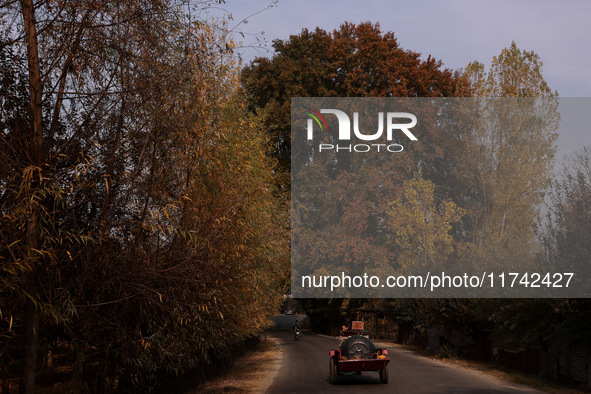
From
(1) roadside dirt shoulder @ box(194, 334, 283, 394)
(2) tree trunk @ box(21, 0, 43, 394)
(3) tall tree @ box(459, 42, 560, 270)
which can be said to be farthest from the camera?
(3) tall tree @ box(459, 42, 560, 270)

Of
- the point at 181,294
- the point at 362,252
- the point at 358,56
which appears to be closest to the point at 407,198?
the point at 362,252

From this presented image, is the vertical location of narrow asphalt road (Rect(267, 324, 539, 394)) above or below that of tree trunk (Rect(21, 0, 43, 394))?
below

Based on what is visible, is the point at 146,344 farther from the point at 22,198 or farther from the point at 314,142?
the point at 314,142

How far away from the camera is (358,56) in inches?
1513

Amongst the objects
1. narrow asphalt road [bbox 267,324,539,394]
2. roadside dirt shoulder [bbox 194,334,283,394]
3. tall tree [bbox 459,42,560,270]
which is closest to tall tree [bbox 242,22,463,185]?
tall tree [bbox 459,42,560,270]

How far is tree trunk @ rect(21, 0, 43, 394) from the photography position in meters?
6.86

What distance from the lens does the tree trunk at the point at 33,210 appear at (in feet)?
22.5

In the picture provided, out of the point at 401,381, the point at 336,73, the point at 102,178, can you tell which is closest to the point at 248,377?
the point at 401,381

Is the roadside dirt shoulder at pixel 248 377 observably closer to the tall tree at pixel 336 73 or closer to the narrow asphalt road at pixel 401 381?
the narrow asphalt road at pixel 401 381

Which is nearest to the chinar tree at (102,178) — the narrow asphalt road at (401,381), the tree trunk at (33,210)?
the tree trunk at (33,210)

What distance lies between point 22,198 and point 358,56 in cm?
3377

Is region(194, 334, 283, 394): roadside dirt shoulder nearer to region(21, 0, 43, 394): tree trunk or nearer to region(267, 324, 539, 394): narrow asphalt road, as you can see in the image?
region(267, 324, 539, 394): narrow asphalt road

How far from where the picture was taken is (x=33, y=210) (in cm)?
691

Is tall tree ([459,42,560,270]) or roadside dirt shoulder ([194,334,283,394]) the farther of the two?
tall tree ([459,42,560,270])
